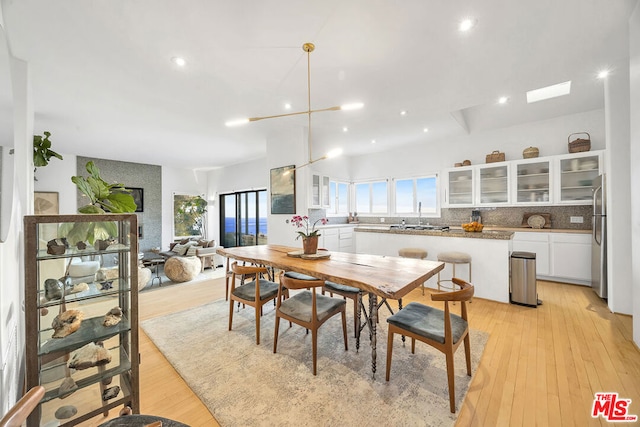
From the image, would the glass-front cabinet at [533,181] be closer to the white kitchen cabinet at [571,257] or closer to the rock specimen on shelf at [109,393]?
the white kitchen cabinet at [571,257]

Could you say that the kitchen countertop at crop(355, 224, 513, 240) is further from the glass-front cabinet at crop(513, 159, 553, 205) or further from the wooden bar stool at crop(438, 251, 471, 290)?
the glass-front cabinet at crop(513, 159, 553, 205)

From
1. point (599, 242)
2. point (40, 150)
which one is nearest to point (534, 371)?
point (599, 242)

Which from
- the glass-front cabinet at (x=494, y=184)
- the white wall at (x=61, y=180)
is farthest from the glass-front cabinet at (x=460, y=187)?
the white wall at (x=61, y=180)

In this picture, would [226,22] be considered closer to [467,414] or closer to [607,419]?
[467,414]

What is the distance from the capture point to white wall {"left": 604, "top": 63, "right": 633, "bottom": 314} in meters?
2.77

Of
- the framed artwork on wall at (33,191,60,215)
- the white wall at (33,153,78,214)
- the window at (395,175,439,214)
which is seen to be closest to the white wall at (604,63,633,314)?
the window at (395,175,439,214)

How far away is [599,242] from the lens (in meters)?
3.31

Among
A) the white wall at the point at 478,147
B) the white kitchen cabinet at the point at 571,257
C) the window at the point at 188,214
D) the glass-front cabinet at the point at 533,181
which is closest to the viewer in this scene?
the white kitchen cabinet at the point at 571,257

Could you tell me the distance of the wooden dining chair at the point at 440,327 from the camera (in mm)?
1573

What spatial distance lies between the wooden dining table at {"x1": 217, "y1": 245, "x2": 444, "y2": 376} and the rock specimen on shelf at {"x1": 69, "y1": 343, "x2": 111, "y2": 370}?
1.26m

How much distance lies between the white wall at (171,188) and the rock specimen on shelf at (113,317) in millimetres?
6851

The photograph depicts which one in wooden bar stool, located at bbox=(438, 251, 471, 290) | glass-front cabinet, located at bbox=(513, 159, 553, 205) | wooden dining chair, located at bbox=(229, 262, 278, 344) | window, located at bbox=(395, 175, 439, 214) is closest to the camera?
wooden dining chair, located at bbox=(229, 262, 278, 344)

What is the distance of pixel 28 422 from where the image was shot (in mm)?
1275

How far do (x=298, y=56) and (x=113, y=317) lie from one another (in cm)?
255
